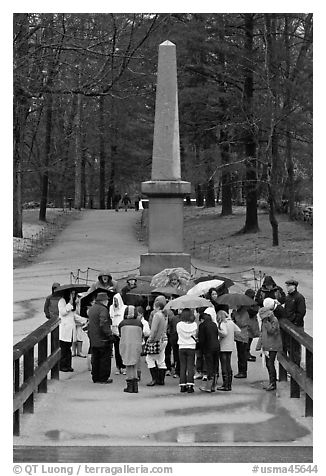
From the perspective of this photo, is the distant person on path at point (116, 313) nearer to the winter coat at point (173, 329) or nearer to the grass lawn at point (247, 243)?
the winter coat at point (173, 329)

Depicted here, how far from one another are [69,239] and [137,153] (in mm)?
6438

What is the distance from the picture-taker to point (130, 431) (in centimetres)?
947

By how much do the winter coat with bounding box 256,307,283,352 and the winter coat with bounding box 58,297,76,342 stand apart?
3051mm

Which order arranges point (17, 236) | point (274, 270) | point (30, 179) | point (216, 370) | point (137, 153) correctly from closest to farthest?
point (216, 370) → point (274, 270) → point (17, 236) → point (137, 153) → point (30, 179)

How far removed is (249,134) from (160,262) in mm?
15020

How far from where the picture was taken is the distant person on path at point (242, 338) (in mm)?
12859

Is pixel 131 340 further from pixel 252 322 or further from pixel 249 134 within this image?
pixel 249 134

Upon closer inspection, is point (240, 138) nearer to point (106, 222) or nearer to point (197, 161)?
point (197, 161)

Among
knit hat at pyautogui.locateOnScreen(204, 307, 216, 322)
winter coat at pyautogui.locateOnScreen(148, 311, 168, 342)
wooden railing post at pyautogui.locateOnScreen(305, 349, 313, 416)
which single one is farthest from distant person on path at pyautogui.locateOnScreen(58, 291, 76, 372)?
wooden railing post at pyautogui.locateOnScreen(305, 349, 313, 416)

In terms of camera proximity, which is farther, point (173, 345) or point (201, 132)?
point (201, 132)

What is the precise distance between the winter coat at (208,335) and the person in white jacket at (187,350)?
0.42ft

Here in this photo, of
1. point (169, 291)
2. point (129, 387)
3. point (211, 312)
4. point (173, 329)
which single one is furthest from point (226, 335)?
point (169, 291)

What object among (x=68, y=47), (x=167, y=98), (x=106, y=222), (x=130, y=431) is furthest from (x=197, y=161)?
(x=130, y=431)

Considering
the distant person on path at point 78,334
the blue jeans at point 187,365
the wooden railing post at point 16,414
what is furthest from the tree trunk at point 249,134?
the wooden railing post at point 16,414
